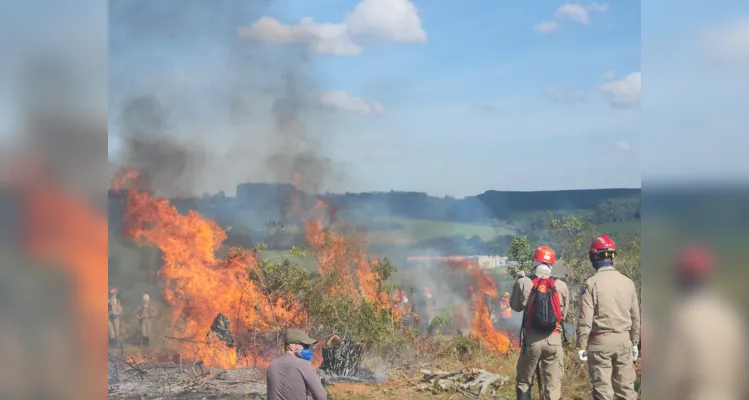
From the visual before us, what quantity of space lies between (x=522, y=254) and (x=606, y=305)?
3.76 metres

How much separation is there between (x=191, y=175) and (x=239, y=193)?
79 centimetres

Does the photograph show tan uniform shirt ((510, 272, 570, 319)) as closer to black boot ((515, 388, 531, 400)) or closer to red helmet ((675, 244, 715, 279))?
black boot ((515, 388, 531, 400))

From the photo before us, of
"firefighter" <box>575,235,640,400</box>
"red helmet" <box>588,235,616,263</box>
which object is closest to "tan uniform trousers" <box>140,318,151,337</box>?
"firefighter" <box>575,235,640,400</box>

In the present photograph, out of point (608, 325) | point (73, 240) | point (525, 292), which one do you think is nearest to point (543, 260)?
point (525, 292)

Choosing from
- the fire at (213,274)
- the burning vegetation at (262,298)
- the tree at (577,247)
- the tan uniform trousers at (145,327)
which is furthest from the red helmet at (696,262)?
the tan uniform trousers at (145,327)

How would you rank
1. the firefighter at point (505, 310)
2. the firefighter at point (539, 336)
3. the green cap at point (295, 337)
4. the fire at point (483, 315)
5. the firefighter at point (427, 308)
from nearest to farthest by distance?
the green cap at point (295, 337) → the firefighter at point (539, 336) → the fire at point (483, 315) → the firefighter at point (427, 308) → the firefighter at point (505, 310)

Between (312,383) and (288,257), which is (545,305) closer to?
(312,383)

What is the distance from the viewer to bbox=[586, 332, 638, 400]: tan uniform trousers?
646 cm

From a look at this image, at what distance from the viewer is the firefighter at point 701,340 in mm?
4496

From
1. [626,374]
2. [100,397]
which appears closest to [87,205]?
[100,397]

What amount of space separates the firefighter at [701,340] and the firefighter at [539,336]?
2.20 metres

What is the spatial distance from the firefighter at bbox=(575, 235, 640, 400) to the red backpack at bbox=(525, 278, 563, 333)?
410 millimetres

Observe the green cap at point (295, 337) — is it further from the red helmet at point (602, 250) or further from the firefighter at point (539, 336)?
the red helmet at point (602, 250)

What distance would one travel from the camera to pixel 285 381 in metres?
4.70
